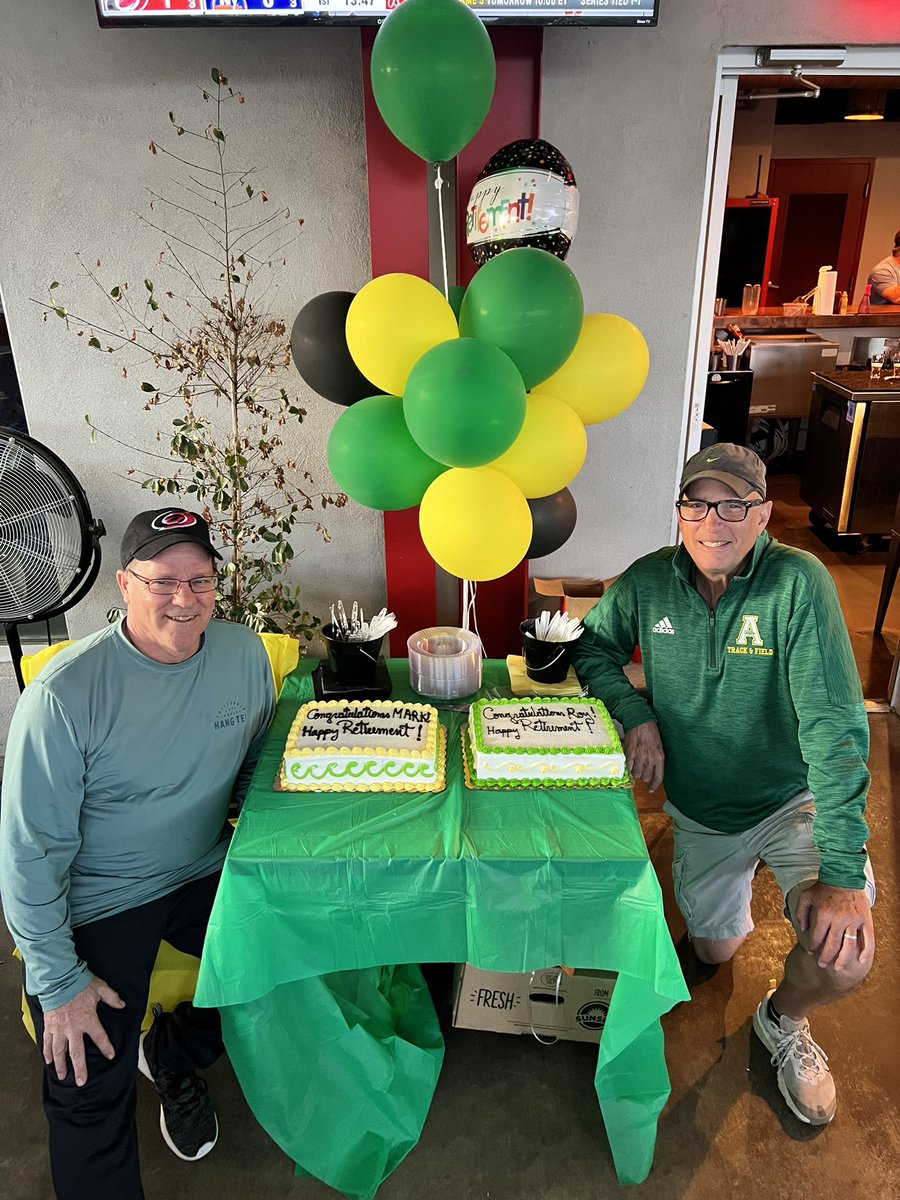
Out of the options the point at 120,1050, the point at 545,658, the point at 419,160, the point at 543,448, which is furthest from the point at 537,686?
the point at 419,160

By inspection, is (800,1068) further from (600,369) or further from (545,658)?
(600,369)

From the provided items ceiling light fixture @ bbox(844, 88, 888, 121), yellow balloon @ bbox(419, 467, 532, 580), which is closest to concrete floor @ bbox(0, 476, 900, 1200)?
yellow balloon @ bbox(419, 467, 532, 580)

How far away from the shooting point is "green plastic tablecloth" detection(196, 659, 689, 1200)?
1.51 meters

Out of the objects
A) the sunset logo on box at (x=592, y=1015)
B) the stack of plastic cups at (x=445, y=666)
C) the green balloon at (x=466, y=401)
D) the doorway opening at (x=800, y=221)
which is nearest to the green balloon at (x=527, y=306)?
the green balloon at (x=466, y=401)

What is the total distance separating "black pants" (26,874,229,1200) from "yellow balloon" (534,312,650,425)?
1435 millimetres

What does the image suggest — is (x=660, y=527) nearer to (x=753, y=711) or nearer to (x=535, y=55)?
(x=753, y=711)

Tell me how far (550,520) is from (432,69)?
1.10 meters

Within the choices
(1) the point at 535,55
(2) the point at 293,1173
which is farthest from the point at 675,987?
(1) the point at 535,55

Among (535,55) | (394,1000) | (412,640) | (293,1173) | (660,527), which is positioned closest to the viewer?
(293,1173)

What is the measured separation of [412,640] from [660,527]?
1394 mm

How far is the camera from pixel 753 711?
1.90 meters

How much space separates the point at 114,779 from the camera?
5.39 ft

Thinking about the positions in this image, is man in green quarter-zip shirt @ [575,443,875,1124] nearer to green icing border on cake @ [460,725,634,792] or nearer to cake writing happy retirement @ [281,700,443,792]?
green icing border on cake @ [460,725,634,792]

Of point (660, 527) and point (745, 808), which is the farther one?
point (660, 527)
